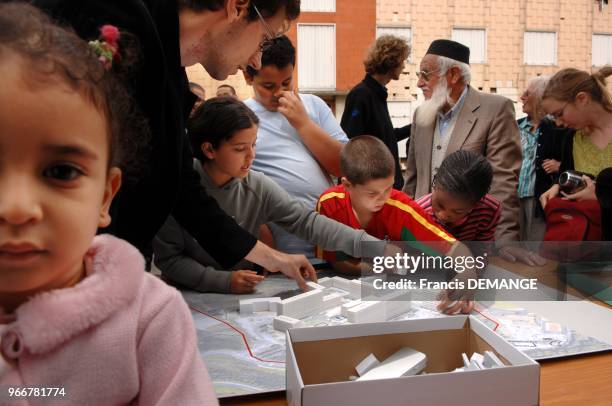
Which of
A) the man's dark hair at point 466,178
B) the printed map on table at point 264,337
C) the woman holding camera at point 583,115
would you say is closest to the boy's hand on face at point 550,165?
the woman holding camera at point 583,115

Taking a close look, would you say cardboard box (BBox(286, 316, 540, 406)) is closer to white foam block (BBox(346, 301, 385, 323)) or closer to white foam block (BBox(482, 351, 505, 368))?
white foam block (BBox(482, 351, 505, 368))

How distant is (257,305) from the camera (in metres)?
1.21

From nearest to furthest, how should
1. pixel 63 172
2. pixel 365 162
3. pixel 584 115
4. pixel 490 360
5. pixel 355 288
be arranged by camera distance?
pixel 63 172
pixel 490 360
pixel 355 288
pixel 365 162
pixel 584 115

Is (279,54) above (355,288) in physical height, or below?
above

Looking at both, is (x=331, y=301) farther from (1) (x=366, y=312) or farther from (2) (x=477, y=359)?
(2) (x=477, y=359)

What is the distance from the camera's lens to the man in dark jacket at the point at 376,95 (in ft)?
8.51

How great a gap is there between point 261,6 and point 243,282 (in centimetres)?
70

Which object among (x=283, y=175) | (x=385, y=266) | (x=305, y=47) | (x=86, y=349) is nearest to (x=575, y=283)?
(x=385, y=266)

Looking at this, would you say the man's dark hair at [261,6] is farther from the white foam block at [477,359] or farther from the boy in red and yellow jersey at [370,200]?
the white foam block at [477,359]

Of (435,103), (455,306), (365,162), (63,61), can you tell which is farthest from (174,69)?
(435,103)

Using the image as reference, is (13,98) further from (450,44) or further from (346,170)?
(450,44)

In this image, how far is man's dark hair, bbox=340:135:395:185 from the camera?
1.71m

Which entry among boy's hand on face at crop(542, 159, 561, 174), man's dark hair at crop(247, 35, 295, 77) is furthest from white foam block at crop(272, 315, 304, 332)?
boy's hand on face at crop(542, 159, 561, 174)

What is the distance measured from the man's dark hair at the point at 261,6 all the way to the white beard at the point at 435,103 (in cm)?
143
